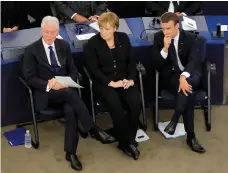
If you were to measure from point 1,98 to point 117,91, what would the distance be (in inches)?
43.5

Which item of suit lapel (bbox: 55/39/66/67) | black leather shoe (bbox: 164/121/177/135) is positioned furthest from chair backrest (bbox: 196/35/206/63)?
suit lapel (bbox: 55/39/66/67)

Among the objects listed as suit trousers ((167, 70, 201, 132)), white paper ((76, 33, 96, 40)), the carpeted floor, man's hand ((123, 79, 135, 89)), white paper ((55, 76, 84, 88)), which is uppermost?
white paper ((76, 33, 96, 40))

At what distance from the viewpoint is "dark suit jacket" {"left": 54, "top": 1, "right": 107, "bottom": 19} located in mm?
6121

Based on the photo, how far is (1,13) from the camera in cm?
578

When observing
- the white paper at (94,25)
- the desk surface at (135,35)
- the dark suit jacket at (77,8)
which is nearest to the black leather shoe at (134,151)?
the desk surface at (135,35)

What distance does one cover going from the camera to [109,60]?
486 centimetres

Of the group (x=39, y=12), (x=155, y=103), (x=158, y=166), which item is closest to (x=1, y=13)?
(x=39, y=12)

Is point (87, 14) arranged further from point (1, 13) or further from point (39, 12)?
point (1, 13)

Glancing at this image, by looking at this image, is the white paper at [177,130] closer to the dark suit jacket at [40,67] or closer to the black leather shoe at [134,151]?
the black leather shoe at [134,151]

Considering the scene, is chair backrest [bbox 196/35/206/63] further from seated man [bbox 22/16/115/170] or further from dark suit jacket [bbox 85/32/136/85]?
seated man [bbox 22/16/115/170]

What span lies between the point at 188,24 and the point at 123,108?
4.16ft

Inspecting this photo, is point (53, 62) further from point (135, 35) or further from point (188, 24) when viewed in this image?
point (188, 24)

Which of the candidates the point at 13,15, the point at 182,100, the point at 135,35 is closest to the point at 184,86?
the point at 182,100

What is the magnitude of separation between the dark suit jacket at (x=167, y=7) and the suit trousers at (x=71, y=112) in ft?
7.00
